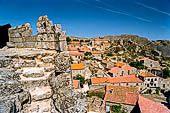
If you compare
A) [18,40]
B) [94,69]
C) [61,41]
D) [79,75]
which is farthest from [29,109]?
[94,69]

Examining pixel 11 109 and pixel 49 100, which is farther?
pixel 49 100

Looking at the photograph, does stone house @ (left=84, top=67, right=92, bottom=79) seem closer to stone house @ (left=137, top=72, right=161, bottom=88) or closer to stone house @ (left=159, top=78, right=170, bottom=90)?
stone house @ (left=137, top=72, right=161, bottom=88)

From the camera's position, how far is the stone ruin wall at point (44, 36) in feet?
13.9

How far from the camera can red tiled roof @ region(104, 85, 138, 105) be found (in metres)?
16.2

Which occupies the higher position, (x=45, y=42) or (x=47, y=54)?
(x=45, y=42)

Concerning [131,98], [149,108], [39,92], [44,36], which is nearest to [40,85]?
[39,92]

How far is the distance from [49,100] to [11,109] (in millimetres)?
974

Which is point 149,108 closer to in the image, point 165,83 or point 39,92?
point 39,92

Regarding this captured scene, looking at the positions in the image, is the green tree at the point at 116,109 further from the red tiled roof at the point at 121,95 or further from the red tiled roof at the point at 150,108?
the red tiled roof at the point at 150,108

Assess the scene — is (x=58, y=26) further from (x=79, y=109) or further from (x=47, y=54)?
(x=79, y=109)

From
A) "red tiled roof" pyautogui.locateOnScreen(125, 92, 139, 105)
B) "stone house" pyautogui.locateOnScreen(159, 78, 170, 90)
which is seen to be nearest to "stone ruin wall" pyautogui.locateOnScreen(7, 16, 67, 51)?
"red tiled roof" pyautogui.locateOnScreen(125, 92, 139, 105)

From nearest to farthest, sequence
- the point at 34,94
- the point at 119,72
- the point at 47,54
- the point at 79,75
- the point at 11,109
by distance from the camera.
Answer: the point at 11,109 → the point at 34,94 → the point at 47,54 → the point at 79,75 → the point at 119,72

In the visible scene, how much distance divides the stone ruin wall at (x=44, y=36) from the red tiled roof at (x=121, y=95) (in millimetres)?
15129

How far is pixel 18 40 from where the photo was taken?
643cm
